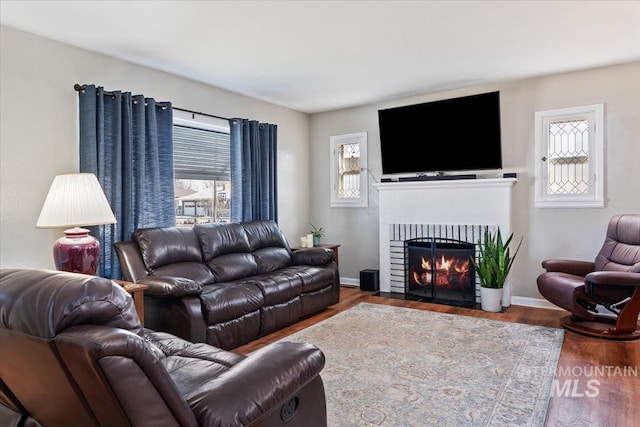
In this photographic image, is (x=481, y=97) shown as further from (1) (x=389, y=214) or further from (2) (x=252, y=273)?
(2) (x=252, y=273)

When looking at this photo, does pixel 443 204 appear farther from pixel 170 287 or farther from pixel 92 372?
pixel 92 372

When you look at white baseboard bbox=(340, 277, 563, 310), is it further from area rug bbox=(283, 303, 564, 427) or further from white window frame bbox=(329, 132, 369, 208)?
white window frame bbox=(329, 132, 369, 208)

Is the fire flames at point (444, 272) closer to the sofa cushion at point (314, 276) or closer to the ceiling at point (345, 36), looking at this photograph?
the sofa cushion at point (314, 276)

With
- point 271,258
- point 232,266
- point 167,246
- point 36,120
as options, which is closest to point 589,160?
point 271,258

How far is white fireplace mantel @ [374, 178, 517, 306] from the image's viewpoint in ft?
14.7

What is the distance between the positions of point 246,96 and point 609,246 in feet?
14.0

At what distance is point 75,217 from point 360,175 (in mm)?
3770

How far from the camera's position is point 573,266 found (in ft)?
12.9

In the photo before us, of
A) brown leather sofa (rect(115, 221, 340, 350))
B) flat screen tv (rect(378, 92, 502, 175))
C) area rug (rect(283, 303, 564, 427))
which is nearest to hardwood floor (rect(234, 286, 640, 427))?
area rug (rect(283, 303, 564, 427))

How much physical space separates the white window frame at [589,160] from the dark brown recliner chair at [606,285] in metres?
0.39

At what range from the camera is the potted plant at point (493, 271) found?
14.0 ft

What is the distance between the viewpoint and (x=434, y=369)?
283cm

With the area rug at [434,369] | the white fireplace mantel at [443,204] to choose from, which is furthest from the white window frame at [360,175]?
the area rug at [434,369]

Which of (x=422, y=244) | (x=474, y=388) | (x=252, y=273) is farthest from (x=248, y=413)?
(x=422, y=244)
